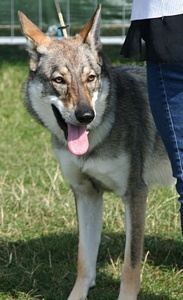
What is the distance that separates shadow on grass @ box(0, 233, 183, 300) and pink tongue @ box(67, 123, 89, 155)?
35.1 inches

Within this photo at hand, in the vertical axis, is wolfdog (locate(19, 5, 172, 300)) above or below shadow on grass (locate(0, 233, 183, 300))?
above

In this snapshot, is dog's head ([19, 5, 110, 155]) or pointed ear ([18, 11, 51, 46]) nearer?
dog's head ([19, 5, 110, 155])

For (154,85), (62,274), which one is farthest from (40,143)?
(154,85)

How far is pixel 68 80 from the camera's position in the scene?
3914 mm

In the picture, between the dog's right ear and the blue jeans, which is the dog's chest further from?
the blue jeans

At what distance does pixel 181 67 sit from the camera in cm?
308

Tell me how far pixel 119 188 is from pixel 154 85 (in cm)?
107

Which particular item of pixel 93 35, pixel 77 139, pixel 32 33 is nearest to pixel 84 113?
pixel 77 139

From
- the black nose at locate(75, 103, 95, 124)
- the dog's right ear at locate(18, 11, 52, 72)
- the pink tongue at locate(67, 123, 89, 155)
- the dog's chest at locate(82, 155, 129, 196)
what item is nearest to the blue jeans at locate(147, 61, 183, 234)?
the black nose at locate(75, 103, 95, 124)

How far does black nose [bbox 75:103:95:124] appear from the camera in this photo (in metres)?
3.77

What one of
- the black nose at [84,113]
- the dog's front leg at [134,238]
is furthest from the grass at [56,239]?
the black nose at [84,113]

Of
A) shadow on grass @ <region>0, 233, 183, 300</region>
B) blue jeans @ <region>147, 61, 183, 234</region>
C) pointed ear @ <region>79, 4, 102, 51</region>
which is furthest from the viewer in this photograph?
shadow on grass @ <region>0, 233, 183, 300</region>

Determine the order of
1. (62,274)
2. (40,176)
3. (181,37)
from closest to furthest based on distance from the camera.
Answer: (181,37), (62,274), (40,176)

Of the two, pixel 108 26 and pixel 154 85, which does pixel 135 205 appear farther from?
pixel 108 26
